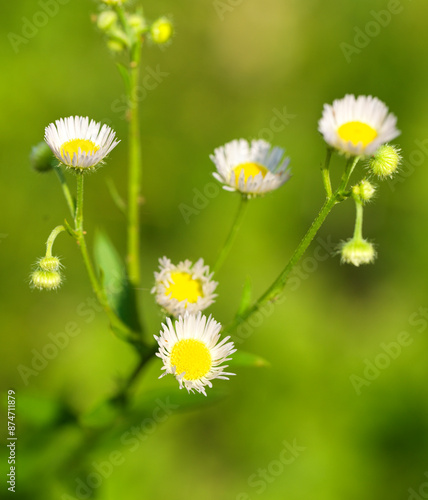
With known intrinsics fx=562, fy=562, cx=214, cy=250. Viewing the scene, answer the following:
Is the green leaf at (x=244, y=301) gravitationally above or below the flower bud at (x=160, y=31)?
below

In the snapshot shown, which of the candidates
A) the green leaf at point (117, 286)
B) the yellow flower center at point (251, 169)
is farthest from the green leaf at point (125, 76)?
the green leaf at point (117, 286)

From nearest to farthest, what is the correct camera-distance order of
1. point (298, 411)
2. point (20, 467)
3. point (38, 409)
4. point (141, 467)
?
point (38, 409)
point (20, 467)
point (141, 467)
point (298, 411)

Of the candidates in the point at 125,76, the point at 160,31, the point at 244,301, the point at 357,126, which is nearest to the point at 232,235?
the point at 244,301

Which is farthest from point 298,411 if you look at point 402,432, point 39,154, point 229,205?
point 39,154

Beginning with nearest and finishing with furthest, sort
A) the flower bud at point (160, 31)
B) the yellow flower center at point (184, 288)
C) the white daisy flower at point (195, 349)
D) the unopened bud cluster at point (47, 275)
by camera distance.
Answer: the white daisy flower at point (195, 349) < the unopened bud cluster at point (47, 275) < the yellow flower center at point (184, 288) < the flower bud at point (160, 31)

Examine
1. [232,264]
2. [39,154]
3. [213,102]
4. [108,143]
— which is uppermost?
[213,102]

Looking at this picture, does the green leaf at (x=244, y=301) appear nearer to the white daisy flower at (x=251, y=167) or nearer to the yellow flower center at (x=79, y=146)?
the white daisy flower at (x=251, y=167)

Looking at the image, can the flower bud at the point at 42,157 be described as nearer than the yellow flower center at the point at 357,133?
No

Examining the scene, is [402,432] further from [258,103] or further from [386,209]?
[258,103]
